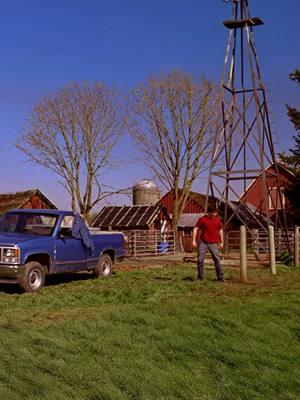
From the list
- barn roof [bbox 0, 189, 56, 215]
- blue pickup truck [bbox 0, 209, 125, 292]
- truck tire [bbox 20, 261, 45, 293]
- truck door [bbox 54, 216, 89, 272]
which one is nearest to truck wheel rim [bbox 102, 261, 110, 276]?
blue pickup truck [bbox 0, 209, 125, 292]

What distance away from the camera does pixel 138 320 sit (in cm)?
805

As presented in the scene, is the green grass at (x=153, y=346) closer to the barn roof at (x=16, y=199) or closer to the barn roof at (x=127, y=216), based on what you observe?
the barn roof at (x=16, y=199)

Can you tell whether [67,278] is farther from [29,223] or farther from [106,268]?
[29,223]

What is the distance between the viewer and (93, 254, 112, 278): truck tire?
50.3 ft

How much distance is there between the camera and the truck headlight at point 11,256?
478 inches

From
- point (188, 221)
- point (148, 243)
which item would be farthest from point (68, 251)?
point (188, 221)

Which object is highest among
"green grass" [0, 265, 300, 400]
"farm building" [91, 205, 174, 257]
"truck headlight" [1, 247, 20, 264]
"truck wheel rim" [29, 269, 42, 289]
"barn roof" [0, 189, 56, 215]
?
"barn roof" [0, 189, 56, 215]

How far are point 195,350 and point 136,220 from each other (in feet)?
121

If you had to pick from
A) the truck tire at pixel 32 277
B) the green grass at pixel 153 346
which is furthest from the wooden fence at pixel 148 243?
the green grass at pixel 153 346

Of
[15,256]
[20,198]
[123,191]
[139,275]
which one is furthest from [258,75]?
[123,191]

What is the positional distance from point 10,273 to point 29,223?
1945 mm

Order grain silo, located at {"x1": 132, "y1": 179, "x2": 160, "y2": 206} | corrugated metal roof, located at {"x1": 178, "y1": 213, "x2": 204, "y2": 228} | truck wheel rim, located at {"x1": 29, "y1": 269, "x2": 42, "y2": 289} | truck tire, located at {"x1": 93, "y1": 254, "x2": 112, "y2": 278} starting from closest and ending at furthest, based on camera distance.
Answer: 1. truck wheel rim, located at {"x1": 29, "y1": 269, "x2": 42, "y2": 289}
2. truck tire, located at {"x1": 93, "y1": 254, "x2": 112, "y2": 278}
3. corrugated metal roof, located at {"x1": 178, "y1": 213, "x2": 204, "y2": 228}
4. grain silo, located at {"x1": 132, "y1": 179, "x2": 160, "y2": 206}

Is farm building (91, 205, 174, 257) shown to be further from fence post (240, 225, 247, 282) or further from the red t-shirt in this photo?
the red t-shirt

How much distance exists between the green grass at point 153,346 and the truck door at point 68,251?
248 centimetres
